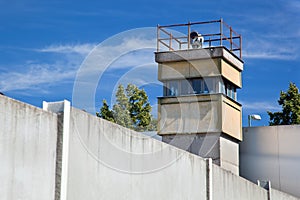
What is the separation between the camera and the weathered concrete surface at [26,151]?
300 inches

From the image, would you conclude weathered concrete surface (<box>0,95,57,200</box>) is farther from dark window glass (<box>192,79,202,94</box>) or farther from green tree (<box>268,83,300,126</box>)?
green tree (<box>268,83,300,126</box>)

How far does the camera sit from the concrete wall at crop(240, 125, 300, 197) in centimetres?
2241

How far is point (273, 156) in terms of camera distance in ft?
74.7

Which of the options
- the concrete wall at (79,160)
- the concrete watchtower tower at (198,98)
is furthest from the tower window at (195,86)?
the concrete wall at (79,160)

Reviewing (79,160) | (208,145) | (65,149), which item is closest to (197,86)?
(208,145)

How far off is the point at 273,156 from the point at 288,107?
13.5m

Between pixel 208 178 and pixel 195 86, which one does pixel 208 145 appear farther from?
Result: pixel 208 178

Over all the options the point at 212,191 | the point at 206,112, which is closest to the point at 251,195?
the point at 212,191

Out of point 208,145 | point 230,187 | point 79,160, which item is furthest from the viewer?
point 208,145

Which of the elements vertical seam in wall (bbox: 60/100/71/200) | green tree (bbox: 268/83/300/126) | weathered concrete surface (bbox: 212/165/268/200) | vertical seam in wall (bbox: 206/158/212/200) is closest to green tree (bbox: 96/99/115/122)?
green tree (bbox: 268/83/300/126)

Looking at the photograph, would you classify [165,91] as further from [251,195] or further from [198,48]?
[251,195]

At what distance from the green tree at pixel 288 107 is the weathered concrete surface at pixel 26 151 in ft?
92.6

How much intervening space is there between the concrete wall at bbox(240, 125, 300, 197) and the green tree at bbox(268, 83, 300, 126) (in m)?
12.5

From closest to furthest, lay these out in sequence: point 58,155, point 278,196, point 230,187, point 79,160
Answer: point 58,155 < point 79,160 < point 230,187 < point 278,196
